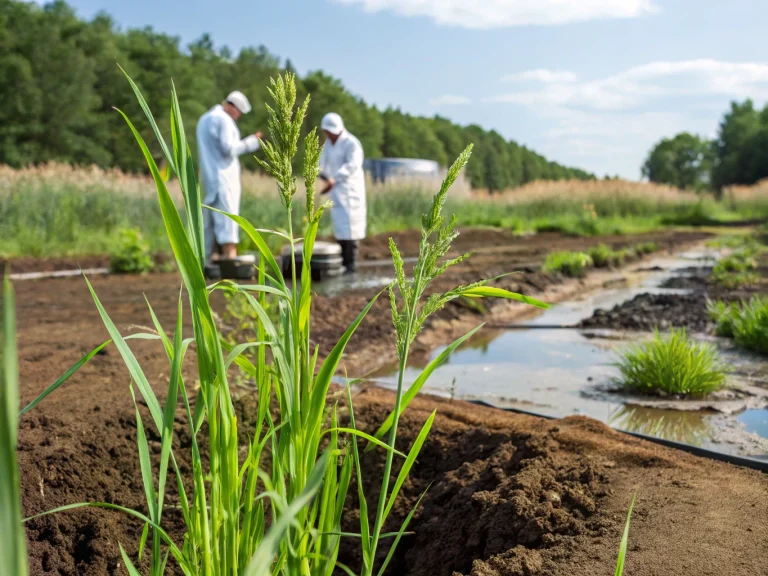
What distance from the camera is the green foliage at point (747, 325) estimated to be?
15.0 feet

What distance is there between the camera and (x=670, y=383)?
3.65 meters

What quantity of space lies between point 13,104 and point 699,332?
2963cm

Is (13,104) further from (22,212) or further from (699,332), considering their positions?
(699,332)

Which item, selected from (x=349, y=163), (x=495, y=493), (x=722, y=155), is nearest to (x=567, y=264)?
(x=349, y=163)

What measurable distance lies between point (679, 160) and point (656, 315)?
79.3 m

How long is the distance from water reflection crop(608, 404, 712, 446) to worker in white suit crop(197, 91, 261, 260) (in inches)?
193

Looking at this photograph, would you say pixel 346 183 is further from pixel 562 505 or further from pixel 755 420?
pixel 562 505

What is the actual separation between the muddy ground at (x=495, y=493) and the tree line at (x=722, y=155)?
124 ft

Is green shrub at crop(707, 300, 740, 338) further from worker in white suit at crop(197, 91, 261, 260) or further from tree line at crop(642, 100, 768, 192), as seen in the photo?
tree line at crop(642, 100, 768, 192)

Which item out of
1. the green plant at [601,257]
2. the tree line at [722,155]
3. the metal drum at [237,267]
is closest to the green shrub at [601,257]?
the green plant at [601,257]

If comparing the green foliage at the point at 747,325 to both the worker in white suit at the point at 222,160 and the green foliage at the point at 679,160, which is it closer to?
the worker in white suit at the point at 222,160

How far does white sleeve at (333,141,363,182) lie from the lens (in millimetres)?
8336

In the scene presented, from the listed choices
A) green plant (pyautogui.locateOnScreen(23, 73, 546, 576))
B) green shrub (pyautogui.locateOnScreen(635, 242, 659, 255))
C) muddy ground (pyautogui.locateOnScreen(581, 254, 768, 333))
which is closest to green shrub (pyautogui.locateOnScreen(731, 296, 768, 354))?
muddy ground (pyautogui.locateOnScreen(581, 254, 768, 333))

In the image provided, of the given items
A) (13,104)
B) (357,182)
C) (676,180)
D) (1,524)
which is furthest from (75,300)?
(676,180)
